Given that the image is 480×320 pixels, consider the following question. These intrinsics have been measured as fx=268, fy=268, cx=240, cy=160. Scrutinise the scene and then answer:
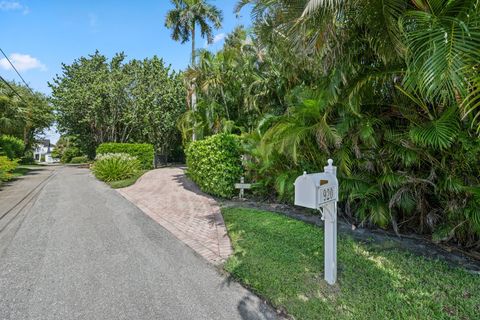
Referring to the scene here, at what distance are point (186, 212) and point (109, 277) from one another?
3.30 metres

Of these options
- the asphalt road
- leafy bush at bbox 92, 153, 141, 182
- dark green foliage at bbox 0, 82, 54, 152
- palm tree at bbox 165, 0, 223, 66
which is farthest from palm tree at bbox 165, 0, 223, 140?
the asphalt road

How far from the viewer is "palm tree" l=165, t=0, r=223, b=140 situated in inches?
719

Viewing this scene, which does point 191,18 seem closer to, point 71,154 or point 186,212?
point 186,212

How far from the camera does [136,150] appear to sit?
17.9m

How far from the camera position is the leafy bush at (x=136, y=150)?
1775 centimetres

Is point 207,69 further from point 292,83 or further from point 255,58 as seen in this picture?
point 292,83

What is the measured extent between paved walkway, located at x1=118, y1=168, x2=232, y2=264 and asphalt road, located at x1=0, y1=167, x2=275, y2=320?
27 centimetres

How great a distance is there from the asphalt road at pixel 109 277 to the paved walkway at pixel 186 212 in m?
0.27

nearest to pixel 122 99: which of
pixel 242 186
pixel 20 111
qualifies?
pixel 20 111

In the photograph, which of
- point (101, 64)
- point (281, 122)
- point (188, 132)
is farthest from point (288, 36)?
point (101, 64)

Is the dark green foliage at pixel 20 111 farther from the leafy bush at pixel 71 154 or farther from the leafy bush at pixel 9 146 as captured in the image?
the leafy bush at pixel 71 154

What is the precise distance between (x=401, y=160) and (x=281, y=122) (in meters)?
2.24

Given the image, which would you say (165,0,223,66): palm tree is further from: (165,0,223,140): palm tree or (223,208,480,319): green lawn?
(223,208,480,319): green lawn

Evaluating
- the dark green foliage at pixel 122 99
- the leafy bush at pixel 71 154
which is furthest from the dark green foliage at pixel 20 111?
the leafy bush at pixel 71 154
